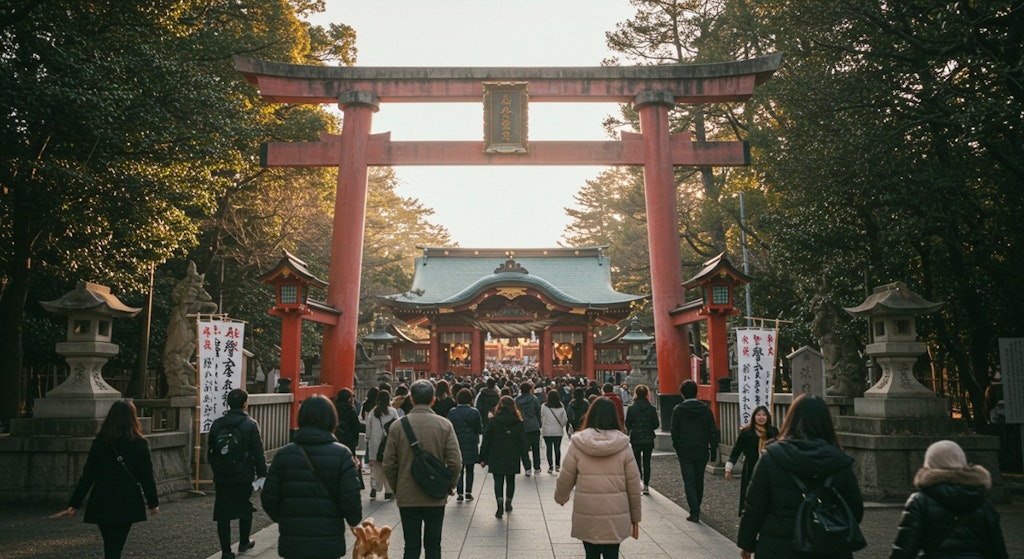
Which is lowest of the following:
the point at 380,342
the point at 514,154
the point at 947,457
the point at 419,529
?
the point at 419,529

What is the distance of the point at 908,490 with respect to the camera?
837cm

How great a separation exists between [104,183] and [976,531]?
460 inches

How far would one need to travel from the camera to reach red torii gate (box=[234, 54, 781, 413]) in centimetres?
1398

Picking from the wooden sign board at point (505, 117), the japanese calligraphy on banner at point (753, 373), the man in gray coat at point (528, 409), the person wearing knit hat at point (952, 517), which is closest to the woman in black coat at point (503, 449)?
the man in gray coat at point (528, 409)

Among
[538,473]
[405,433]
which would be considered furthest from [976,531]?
[538,473]

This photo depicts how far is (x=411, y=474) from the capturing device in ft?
15.4

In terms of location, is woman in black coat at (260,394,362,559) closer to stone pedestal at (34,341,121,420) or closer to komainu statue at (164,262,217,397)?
stone pedestal at (34,341,121,420)

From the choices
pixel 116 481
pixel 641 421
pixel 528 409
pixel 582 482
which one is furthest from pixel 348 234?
pixel 582 482

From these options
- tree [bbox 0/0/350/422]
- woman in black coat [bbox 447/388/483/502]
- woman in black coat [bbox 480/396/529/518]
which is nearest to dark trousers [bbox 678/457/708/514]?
woman in black coat [bbox 480/396/529/518]

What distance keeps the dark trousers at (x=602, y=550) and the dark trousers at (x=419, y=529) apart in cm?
99

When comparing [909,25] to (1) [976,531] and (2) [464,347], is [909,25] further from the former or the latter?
(2) [464,347]

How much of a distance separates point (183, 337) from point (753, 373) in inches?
321

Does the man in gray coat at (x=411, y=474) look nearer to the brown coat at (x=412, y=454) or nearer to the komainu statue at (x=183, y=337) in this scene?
the brown coat at (x=412, y=454)

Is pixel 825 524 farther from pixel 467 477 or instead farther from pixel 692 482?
pixel 467 477
